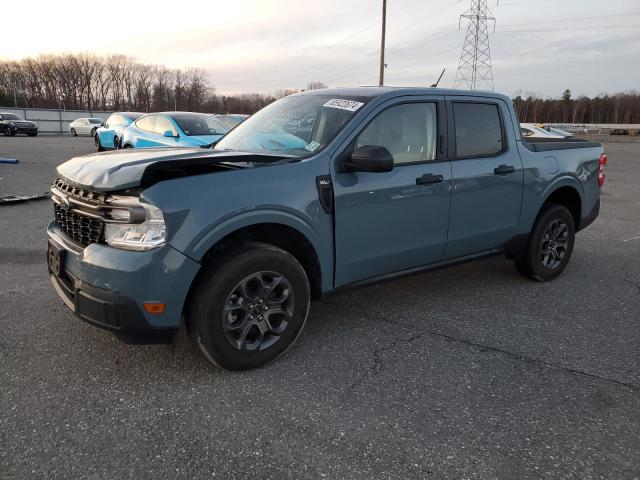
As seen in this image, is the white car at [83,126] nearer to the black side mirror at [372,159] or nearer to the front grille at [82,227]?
the front grille at [82,227]

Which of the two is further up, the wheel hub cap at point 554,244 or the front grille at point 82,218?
the front grille at point 82,218

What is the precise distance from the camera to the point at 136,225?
2762mm

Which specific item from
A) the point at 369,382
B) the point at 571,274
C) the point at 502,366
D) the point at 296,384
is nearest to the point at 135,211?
the point at 296,384

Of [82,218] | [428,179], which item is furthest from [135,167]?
[428,179]

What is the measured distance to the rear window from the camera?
4.16 metres

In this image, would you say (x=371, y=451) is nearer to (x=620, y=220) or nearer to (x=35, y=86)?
(x=620, y=220)

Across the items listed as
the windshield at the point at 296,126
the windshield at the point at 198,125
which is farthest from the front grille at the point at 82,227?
the windshield at the point at 198,125

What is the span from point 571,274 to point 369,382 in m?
3.34

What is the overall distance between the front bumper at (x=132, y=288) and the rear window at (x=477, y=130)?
2.48m

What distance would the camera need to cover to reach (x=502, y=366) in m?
3.31

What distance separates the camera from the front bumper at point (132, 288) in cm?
271

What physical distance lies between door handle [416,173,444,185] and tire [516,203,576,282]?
1.58 m

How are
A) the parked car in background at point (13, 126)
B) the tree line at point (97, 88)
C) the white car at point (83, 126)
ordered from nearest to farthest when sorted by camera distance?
the parked car in background at point (13, 126) → the white car at point (83, 126) → the tree line at point (97, 88)

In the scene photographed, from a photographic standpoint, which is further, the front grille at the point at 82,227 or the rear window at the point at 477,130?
the rear window at the point at 477,130
